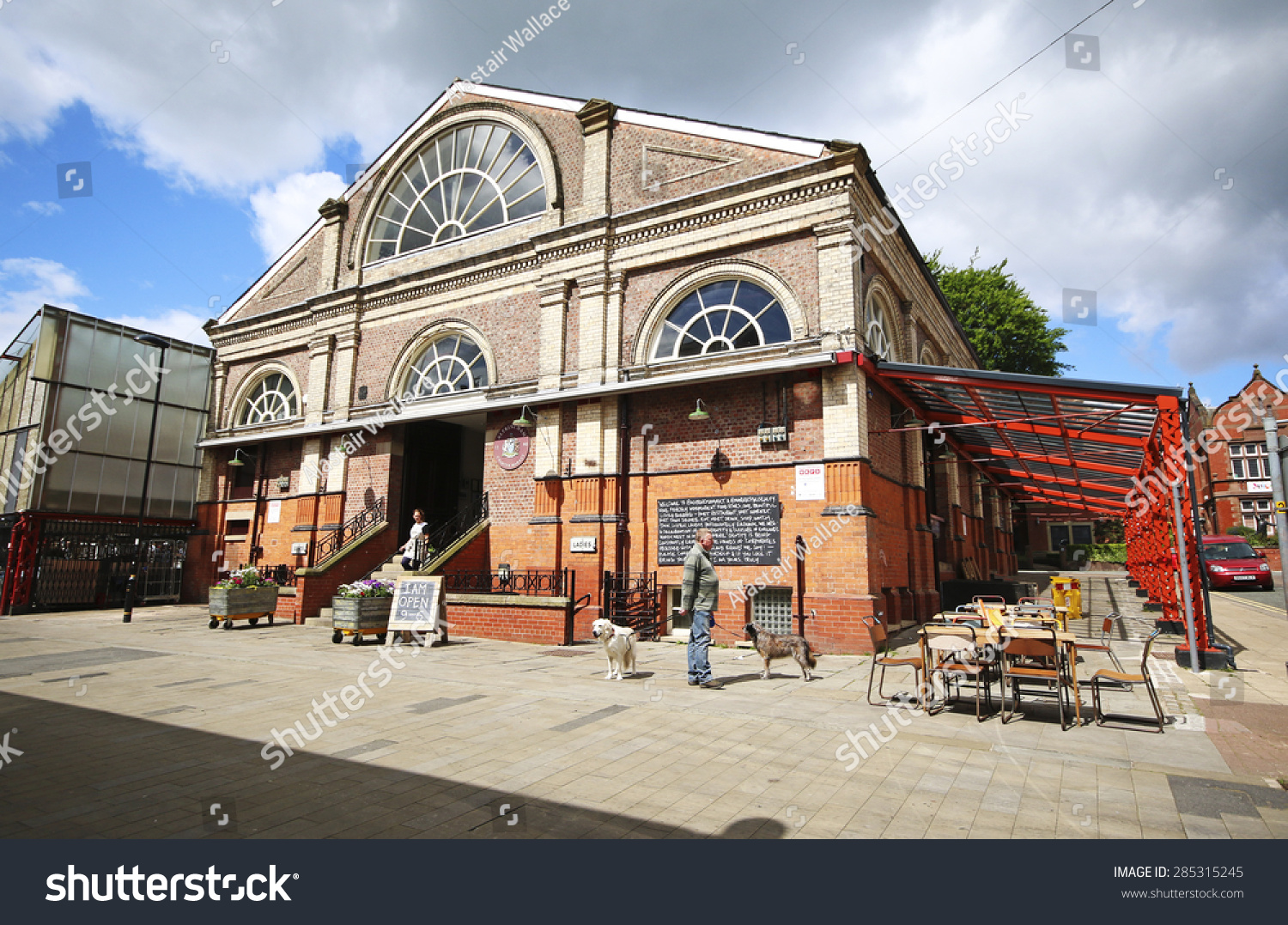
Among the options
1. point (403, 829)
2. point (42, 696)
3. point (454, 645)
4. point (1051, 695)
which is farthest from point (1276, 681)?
point (42, 696)

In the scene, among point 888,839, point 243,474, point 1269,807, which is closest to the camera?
point 888,839

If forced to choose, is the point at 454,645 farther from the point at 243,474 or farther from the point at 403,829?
the point at 243,474

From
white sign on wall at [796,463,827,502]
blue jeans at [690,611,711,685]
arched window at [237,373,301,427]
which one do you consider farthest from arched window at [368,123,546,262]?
blue jeans at [690,611,711,685]

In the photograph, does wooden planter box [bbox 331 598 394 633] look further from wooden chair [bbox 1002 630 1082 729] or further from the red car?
the red car

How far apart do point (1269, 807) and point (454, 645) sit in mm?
10479

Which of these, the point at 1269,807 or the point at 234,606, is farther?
the point at 234,606

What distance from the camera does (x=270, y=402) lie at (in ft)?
68.3

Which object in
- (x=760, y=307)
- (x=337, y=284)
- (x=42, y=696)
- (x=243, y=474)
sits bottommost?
(x=42, y=696)

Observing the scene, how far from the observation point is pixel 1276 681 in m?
8.01

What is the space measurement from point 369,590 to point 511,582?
334cm

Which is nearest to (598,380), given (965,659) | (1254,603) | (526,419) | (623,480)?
(526,419)

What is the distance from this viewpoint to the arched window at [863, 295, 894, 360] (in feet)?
43.1

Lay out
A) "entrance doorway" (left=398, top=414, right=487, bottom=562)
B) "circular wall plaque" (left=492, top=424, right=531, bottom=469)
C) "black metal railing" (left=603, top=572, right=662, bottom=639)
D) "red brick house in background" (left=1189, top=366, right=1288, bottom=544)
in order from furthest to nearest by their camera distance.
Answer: "red brick house in background" (left=1189, top=366, right=1288, bottom=544)
"entrance doorway" (left=398, top=414, right=487, bottom=562)
"circular wall plaque" (left=492, top=424, right=531, bottom=469)
"black metal railing" (left=603, top=572, right=662, bottom=639)

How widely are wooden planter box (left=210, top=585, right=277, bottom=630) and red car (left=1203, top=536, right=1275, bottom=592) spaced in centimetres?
2924
